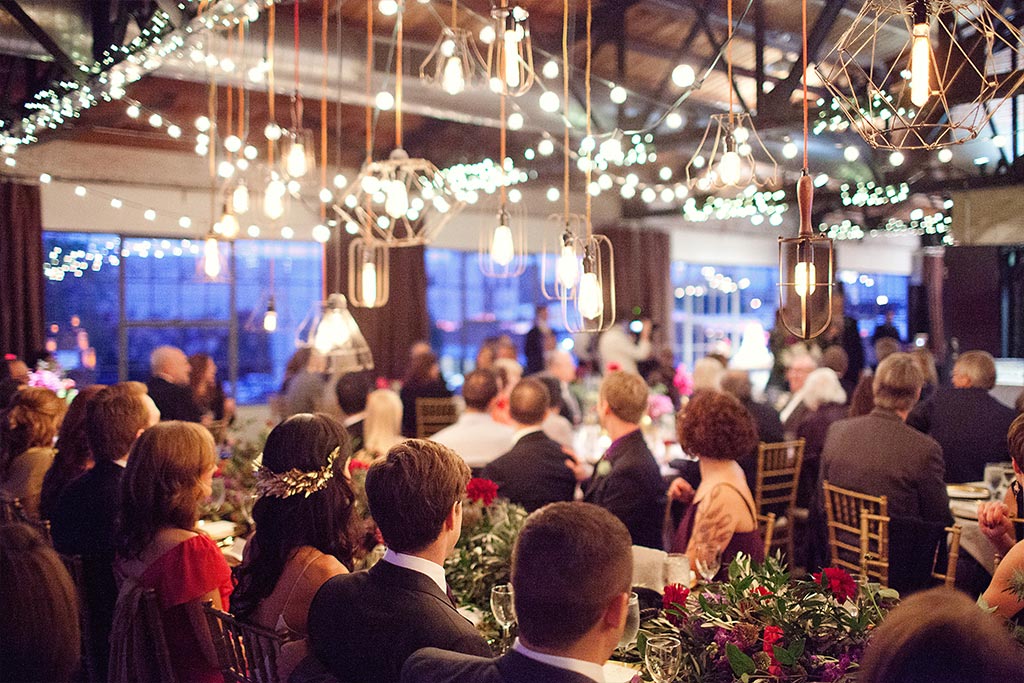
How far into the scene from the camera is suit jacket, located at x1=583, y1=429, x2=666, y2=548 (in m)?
3.69

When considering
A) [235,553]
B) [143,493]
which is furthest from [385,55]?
[143,493]

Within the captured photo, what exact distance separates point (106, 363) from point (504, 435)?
5.12m

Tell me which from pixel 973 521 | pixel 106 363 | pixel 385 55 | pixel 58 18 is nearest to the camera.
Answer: pixel 973 521

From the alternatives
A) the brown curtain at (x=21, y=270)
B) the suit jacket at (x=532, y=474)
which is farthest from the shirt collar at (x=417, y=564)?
the brown curtain at (x=21, y=270)

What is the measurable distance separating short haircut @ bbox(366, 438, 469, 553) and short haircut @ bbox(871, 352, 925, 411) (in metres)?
2.74

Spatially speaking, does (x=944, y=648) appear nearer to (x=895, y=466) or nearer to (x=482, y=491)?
(x=482, y=491)

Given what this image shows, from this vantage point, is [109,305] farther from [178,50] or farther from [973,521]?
[973,521]

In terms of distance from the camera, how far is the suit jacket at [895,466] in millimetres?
3857

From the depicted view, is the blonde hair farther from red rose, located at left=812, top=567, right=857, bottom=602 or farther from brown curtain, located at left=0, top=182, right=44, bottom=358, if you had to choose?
brown curtain, located at left=0, top=182, right=44, bottom=358

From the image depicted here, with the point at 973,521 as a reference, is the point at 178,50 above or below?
above

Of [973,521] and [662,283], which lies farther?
[662,283]

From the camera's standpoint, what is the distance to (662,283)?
40.2 ft

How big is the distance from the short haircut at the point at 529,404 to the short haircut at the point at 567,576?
111 inches

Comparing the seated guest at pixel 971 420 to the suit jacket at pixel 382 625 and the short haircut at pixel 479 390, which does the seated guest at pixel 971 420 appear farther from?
the suit jacket at pixel 382 625
